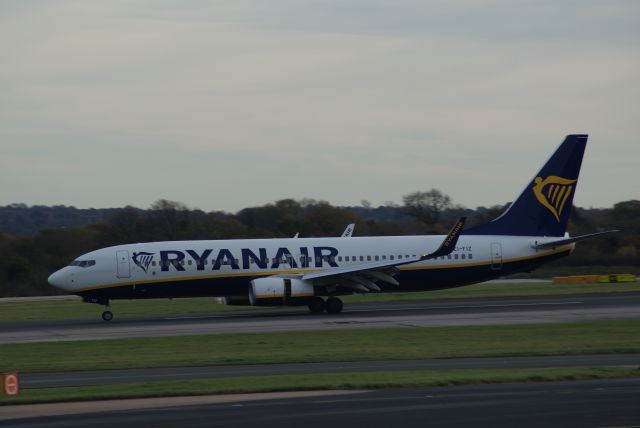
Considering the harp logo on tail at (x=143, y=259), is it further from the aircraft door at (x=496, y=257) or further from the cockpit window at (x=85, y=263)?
the aircraft door at (x=496, y=257)

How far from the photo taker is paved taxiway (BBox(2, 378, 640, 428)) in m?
16.6

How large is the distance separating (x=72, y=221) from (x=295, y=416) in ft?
587

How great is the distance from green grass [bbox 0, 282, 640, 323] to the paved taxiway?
2746cm

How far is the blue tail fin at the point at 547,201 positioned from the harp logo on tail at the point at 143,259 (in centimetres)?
1458

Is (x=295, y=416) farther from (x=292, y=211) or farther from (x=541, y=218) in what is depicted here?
(x=292, y=211)

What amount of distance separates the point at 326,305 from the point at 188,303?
13425mm

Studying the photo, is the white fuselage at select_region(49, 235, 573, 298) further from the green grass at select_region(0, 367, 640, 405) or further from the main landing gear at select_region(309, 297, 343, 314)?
the green grass at select_region(0, 367, 640, 405)

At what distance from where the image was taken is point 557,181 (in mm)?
46281

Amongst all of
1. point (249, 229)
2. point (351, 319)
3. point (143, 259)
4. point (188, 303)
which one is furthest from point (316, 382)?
point (249, 229)

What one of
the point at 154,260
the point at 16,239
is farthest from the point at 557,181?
the point at 16,239

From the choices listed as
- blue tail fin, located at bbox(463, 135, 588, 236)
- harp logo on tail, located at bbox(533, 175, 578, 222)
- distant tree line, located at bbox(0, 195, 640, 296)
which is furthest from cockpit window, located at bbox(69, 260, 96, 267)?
Result: distant tree line, located at bbox(0, 195, 640, 296)

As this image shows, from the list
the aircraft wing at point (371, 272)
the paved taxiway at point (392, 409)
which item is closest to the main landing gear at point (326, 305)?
the aircraft wing at point (371, 272)

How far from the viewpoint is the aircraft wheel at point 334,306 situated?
42.8 m

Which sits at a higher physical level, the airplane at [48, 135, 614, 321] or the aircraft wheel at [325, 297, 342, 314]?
the airplane at [48, 135, 614, 321]
